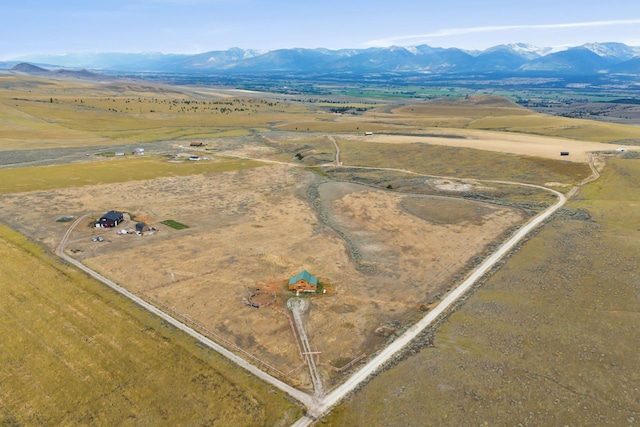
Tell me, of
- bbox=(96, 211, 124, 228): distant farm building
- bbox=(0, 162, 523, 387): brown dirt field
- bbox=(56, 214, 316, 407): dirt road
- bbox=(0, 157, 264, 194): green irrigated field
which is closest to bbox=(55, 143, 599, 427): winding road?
bbox=(56, 214, 316, 407): dirt road

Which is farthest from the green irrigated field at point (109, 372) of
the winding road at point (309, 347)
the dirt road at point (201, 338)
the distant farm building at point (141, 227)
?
the distant farm building at point (141, 227)

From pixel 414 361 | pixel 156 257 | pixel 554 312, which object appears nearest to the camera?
pixel 414 361

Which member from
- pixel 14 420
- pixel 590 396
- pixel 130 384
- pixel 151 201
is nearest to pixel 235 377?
pixel 130 384

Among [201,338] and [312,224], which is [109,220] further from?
[201,338]

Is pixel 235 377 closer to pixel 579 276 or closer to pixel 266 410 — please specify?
pixel 266 410

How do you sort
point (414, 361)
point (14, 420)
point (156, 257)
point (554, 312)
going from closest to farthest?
point (14, 420)
point (414, 361)
point (554, 312)
point (156, 257)

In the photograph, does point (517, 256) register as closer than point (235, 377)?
No

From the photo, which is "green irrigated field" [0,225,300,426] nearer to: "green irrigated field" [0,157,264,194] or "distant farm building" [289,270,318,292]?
"distant farm building" [289,270,318,292]
